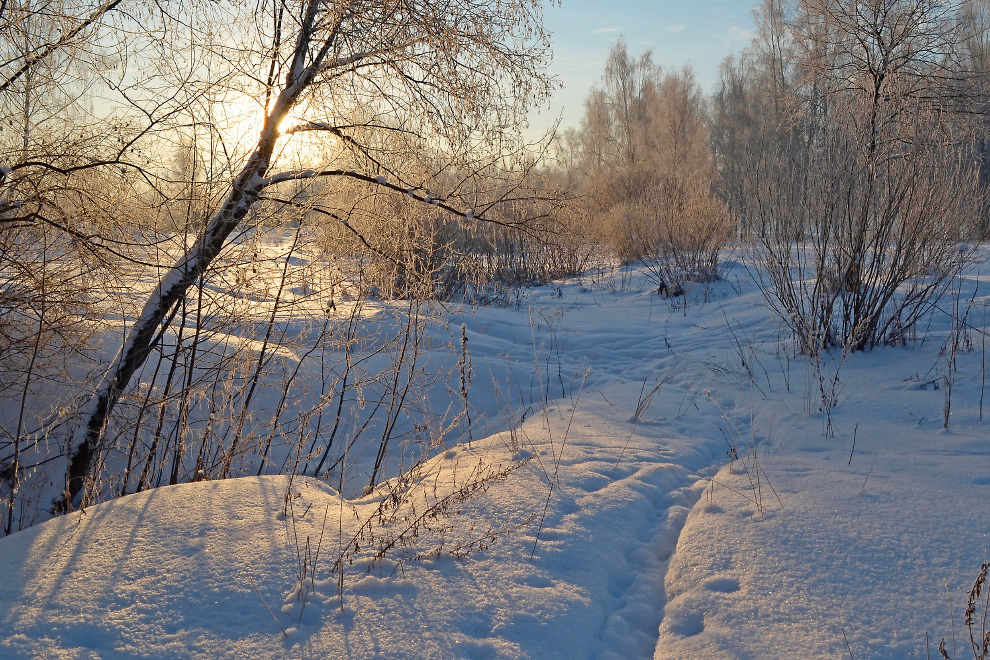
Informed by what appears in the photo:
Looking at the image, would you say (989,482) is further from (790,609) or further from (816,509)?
(790,609)

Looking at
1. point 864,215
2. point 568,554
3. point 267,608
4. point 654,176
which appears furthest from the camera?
point 654,176

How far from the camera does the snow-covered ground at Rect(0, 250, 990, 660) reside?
1869mm

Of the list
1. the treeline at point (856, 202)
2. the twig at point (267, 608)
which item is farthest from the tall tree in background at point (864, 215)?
the twig at point (267, 608)

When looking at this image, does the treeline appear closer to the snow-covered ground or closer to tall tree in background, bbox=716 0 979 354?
tall tree in background, bbox=716 0 979 354

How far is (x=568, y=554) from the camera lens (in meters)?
2.45

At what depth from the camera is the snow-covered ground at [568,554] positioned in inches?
73.6

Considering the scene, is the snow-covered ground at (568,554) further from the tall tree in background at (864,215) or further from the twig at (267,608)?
the tall tree in background at (864,215)

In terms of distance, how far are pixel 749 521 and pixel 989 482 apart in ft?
3.96

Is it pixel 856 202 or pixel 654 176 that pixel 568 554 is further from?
pixel 654 176

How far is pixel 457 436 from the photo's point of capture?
5145 millimetres

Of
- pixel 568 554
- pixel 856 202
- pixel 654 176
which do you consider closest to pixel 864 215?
pixel 856 202

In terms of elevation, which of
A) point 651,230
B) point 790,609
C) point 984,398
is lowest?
point 790,609

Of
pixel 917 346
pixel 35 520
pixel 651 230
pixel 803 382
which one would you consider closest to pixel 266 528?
pixel 35 520

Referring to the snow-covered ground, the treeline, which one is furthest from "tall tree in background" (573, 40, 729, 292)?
the snow-covered ground
